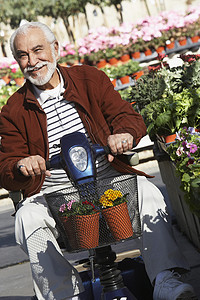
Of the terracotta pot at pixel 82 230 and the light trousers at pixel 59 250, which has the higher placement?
the terracotta pot at pixel 82 230

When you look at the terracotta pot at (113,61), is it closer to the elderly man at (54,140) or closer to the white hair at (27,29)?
the elderly man at (54,140)

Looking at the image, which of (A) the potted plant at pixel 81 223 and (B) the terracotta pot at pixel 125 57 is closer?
(A) the potted plant at pixel 81 223

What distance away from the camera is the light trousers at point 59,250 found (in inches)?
131

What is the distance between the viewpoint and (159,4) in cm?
5569

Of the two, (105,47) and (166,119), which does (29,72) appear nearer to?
(166,119)

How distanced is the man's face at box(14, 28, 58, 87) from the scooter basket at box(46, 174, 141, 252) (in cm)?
98

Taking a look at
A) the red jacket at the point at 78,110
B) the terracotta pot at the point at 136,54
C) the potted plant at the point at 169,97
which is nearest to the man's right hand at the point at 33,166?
the red jacket at the point at 78,110

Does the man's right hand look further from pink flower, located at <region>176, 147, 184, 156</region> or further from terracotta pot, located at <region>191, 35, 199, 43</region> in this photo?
terracotta pot, located at <region>191, 35, 199, 43</region>

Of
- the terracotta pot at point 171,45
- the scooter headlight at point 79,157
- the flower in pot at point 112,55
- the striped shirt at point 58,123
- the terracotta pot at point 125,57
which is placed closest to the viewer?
the scooter headlight at point 79,157

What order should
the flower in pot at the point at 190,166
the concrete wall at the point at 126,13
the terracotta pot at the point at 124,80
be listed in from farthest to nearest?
1. the concrete wall at the point at 126,13
2. the terracotta pot at the point at 124,80
3. the flower in pot at the point at 190,166

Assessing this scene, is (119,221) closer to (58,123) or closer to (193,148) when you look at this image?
(193,148)

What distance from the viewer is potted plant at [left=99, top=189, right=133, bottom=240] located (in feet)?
9.17

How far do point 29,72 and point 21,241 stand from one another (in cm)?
91

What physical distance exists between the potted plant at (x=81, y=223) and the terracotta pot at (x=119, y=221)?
5 cm
